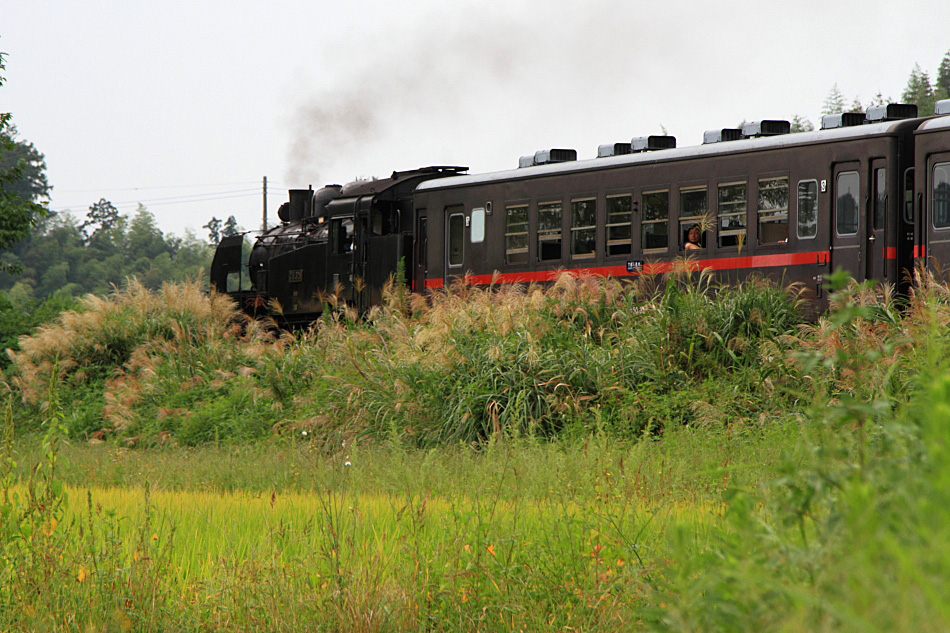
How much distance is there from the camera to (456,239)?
19.2 metres

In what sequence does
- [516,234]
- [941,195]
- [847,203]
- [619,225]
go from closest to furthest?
[941,195]
[847,203]
[619,225]
[516,234]

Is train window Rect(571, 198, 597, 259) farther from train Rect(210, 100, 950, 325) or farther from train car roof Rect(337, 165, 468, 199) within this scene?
train car roof Rect(337, 165, 468, 199)

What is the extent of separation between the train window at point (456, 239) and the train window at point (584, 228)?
8.29ft

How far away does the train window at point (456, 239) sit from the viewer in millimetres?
18984

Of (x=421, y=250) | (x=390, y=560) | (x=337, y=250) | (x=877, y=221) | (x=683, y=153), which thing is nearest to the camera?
(x=390, y=560)

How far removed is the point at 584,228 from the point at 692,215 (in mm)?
1909

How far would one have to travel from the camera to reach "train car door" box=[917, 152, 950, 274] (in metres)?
13.7

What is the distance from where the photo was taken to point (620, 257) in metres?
16.5

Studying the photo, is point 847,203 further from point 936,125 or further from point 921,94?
point 921,94

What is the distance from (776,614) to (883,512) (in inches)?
10.8

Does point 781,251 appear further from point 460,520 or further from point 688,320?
point 460,520

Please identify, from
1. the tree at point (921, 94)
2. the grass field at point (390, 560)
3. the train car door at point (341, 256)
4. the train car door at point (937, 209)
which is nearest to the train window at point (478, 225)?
the train car door at point (341, 256)

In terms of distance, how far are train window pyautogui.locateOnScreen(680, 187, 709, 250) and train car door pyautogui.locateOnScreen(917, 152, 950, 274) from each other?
3.05 m

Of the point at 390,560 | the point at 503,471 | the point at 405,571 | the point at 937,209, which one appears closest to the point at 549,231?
the point at 937,209
